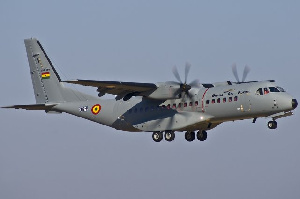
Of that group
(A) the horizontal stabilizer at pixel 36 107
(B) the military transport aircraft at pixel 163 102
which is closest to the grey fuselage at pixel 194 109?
(B) the military transport aircraft at pixel 163 102

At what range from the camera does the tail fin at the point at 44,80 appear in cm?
4231

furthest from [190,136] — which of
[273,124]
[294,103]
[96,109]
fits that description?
[294,103]

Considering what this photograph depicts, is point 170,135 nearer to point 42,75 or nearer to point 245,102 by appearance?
point 245,102

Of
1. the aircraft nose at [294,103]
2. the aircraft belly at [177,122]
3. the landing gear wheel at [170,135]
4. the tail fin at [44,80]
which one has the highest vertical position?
the tail fin at [44,80]

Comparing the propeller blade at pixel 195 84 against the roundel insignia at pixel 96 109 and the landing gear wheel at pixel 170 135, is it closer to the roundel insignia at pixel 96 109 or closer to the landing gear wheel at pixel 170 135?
the landing gear wheel at pixel 170 135

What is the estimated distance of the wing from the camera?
36.5 meters

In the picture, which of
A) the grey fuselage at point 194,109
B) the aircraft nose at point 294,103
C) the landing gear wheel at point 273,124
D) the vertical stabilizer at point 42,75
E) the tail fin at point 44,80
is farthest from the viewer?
the vertical stabilizer at point 42,75

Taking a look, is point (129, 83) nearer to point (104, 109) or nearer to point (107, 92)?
point (107, 92)

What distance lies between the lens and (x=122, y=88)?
37625mm

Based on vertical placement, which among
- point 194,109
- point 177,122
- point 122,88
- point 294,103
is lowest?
point 177,122

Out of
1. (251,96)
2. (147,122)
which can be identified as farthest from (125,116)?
(251,96)

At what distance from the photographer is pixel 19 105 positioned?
3975 cm

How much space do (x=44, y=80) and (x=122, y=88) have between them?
732cm

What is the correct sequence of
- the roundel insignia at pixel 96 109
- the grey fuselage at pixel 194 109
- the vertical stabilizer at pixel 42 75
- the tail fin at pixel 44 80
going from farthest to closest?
the vertical stabilizer at pixel 42 75 → the tail fin at pixel 44 80 → the roundel insignia at pixel 96 109 → the grey fuselage at pixel 194 109
